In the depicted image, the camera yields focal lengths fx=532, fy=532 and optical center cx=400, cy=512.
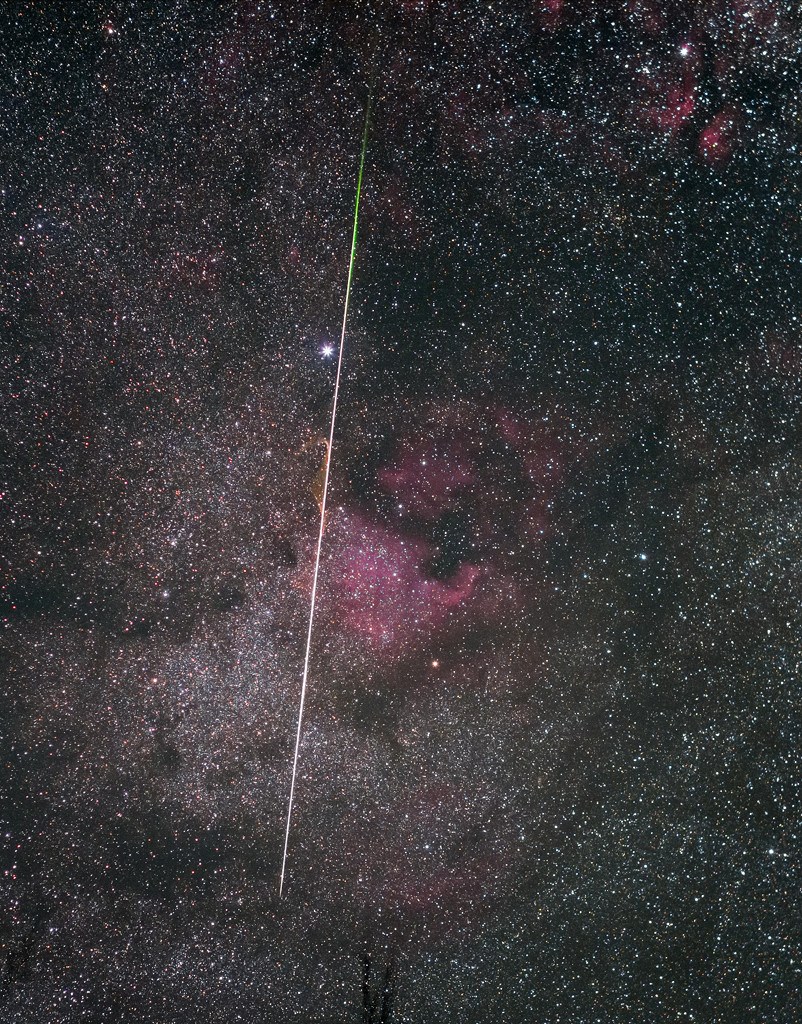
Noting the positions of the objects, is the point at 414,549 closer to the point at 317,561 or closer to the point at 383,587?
the point at 383,587

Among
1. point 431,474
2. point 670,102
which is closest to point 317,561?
point 431,474

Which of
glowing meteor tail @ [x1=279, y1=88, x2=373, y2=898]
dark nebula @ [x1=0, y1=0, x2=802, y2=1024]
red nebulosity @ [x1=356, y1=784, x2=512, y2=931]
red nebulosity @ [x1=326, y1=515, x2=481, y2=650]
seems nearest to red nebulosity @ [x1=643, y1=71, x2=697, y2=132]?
dark nebula @ [x1=0, y1=0, x2=802, y2=1024]

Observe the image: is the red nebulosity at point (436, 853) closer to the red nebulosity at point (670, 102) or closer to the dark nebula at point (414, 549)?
the dark nebula at point (414, 549)

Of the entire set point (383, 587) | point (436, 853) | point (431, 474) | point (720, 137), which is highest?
point (720, 137)

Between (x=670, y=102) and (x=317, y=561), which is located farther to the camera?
(x=317, y=561)

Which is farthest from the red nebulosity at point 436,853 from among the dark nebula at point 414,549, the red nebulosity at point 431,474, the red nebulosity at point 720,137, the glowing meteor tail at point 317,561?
the red nebulosity at point 720,137

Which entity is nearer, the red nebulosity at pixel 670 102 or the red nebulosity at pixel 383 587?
the red nebulosity at pixel 670 102

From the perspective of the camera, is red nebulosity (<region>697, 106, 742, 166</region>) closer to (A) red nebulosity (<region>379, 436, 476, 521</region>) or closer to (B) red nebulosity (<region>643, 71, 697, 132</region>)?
(B) red nebulosity (<region>643, 71, 697, 132</region>)
